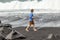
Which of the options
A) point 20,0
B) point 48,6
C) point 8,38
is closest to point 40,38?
point 8,38

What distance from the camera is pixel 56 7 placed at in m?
21.7

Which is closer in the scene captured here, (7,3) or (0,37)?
(0,37)

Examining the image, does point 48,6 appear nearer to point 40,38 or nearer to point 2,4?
point 2,4

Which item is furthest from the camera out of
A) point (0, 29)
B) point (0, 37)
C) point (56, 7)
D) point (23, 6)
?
point (23, 6)

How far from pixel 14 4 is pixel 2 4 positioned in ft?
4.86

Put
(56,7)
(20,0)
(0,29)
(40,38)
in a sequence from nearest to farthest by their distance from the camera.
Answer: (40,38), (0,29), (56,7), (20,0)

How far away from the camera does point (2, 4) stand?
24.2 m

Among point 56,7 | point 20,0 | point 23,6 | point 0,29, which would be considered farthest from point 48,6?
point 0,29

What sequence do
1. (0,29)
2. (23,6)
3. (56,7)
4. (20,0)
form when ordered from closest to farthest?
(0,29) < (56,7) < (23,6) < (20,0)

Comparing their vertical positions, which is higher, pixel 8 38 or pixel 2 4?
pixel 8 38

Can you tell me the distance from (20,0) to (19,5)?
1.70 meters

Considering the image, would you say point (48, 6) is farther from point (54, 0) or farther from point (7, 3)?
point (7, 3)

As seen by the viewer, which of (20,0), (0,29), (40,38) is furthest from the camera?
(20,0)

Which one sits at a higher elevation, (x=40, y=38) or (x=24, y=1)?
(x=40, y=38)
